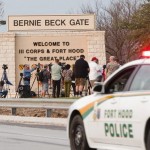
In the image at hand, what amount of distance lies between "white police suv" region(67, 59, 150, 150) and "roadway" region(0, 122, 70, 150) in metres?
1.91

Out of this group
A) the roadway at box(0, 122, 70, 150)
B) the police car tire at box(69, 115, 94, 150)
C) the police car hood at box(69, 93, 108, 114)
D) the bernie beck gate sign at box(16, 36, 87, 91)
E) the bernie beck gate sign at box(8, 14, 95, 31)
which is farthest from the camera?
the bernie beck gate sign at box(8, 14, 95, 31)

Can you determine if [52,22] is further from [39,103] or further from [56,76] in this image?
[39,103]

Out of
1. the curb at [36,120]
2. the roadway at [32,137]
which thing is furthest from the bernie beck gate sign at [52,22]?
the roadway at [32,137]

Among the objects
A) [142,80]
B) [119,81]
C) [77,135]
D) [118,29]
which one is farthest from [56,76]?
[118,29]

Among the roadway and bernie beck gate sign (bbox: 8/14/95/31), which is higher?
bernie beck gate sign (bbox: 8/14/95/31)

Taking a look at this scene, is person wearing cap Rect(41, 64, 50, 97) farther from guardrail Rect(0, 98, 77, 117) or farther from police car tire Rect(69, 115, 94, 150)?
police car tire Rect(69, 115, 94, 150)

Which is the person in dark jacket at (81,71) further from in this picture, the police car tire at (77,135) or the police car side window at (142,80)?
the police car side window at (142,80)

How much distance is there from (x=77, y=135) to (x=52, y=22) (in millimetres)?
31846

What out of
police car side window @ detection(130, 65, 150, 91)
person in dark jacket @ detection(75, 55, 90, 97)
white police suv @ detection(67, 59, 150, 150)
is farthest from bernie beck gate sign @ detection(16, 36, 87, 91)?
police car side window @ detection(130, 65, 150, 91)

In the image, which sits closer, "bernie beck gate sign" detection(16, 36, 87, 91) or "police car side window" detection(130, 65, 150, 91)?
"police car side window" detection(130, 65, 150, 91)

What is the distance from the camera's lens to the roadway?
43.8 feet

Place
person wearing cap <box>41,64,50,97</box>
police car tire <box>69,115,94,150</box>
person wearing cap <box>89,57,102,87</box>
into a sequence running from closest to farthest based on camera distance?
police car tire <box>69,115,94,150</box>, person wearing cap <box>89,57,102,87</box>, person wearing cap <box>41,64,50,97</box>

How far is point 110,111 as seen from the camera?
1012 centimetres

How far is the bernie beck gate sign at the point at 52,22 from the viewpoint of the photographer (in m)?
42.3
